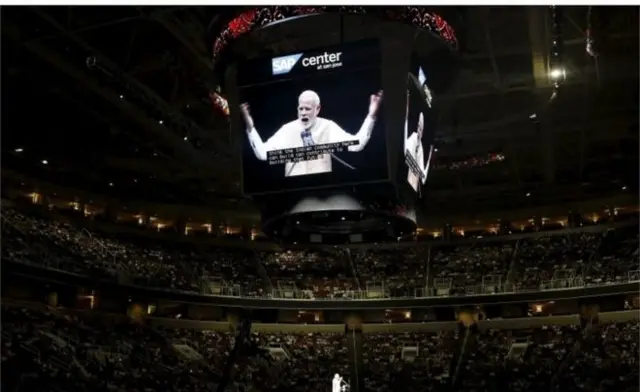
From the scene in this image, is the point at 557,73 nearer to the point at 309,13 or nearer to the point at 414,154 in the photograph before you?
the point at 414,154

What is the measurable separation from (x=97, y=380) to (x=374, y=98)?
532 inches

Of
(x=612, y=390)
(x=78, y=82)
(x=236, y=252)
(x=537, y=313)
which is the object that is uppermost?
(x=78, y=82)

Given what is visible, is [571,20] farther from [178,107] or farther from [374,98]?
[178,107]

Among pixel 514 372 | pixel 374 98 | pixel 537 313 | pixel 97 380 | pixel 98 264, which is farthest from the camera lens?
pixel 537 313

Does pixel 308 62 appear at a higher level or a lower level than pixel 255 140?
higher

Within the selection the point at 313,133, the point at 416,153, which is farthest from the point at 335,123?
the point at 416,153

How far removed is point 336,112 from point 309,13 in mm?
1793

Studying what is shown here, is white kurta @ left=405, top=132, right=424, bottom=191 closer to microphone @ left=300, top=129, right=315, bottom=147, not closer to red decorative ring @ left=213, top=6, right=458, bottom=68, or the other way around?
microphone @ left=300, top=129, right=315, bottom=147

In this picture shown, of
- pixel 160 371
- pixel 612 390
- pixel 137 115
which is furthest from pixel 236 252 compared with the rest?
pixel 612 390

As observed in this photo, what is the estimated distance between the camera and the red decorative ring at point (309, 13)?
46.5ft

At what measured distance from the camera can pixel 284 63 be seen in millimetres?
14383

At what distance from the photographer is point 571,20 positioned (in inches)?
770

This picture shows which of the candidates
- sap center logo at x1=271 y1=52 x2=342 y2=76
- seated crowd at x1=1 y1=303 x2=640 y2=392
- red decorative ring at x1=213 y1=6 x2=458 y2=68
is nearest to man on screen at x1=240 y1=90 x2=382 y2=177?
sap center logo at x1=271 y1=52 x2=342 y2=76

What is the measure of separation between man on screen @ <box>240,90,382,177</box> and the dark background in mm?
76
